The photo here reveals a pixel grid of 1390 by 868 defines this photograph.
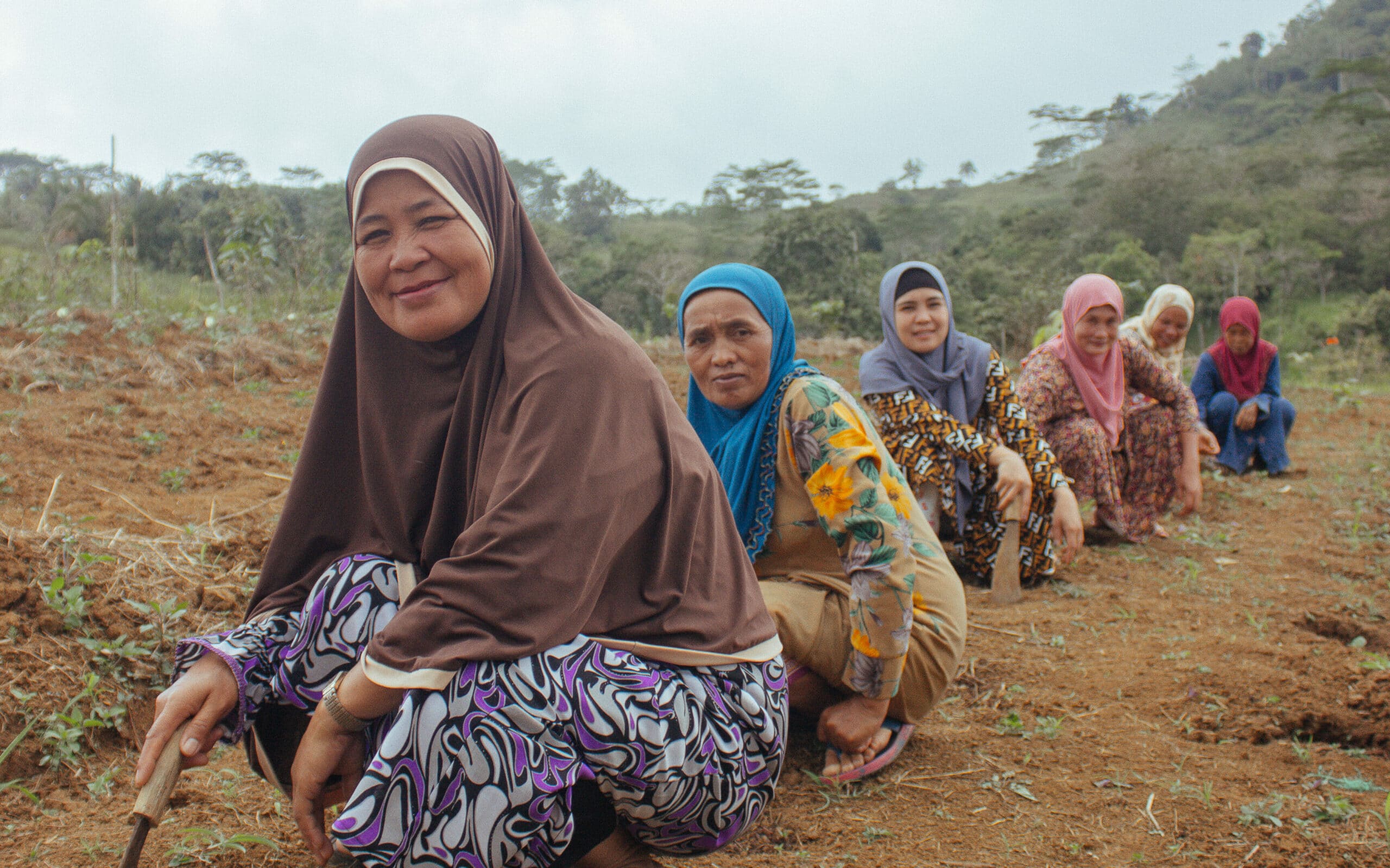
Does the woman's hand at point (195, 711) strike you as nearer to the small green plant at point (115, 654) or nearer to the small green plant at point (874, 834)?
the small green plant at point (115, 654)

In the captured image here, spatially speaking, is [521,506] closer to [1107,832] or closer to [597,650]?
[597,650]

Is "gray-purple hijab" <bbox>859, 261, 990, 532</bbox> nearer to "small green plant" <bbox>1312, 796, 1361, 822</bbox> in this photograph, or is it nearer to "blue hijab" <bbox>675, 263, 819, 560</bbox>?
"blue hijab" <bbox>675, 263, 819, 560</bbox>

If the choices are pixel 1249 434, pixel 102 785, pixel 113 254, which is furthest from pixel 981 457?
pixel 113 254

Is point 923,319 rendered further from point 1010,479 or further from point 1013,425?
point 1010,479

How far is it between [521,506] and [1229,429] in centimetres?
594

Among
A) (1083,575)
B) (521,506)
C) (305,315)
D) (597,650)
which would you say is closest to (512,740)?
(597,650)

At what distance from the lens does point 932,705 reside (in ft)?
7.06

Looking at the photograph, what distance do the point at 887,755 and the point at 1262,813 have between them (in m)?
0.71

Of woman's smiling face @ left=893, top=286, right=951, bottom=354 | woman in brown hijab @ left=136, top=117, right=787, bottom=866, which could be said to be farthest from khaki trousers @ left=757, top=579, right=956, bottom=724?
woman's smiling face @ left=893, top=286, right=951, bottom=354

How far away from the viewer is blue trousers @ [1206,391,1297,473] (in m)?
5.74

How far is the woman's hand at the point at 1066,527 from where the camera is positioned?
2994mm

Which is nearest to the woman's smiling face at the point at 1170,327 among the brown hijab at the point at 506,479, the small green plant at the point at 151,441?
the brown hijab at the point at 506,479

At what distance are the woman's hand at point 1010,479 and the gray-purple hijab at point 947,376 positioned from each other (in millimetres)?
210

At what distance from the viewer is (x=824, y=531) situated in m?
2.07
